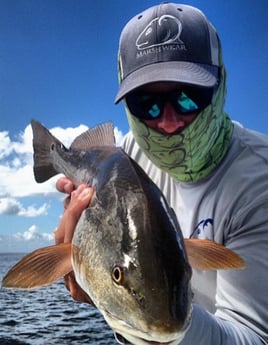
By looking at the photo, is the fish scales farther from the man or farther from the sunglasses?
the sunglasses

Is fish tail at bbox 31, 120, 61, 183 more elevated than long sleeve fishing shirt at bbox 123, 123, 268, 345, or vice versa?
fish tail at bbox 31, 120, 61, 183

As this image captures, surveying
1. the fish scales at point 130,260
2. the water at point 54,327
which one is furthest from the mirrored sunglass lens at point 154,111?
the water at point 54,327

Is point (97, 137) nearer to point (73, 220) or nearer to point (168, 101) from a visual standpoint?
point (168, 101)

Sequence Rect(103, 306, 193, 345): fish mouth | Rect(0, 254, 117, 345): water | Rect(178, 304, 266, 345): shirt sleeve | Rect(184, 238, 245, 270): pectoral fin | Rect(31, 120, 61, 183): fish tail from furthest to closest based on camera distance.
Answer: Rect(0, 254, 117, 345): water → Rect(31, 120, 61, 183): fish tail → Rect(178, 304, 266, 345): shirt sleeve → Rect(184, 238, 245, 270): pectoral fin → Rect(103, 306, 193, 345): fish mouth

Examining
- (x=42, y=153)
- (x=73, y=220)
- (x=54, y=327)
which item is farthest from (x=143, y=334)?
(x=54, y=327)

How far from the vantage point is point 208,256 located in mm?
1499

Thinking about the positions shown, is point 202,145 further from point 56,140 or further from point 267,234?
point 56,140

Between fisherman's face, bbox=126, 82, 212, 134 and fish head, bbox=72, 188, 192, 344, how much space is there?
713 mm

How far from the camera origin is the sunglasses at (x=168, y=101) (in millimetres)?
2061

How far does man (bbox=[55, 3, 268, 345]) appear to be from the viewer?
199 cm

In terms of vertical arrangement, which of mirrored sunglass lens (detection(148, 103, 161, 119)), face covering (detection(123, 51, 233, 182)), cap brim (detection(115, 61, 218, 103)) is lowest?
face covering (detection(123, 51, 233, 182))

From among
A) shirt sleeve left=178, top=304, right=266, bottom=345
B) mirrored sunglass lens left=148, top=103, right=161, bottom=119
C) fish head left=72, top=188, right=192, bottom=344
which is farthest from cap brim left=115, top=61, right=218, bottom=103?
shirt sleeve left=178, top=304, right=266, bottom=345

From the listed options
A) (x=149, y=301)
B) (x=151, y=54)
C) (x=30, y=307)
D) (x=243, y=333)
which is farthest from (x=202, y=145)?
(x=30, y=307)

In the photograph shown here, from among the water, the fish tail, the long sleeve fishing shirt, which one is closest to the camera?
the long sleeve fishing shirt
